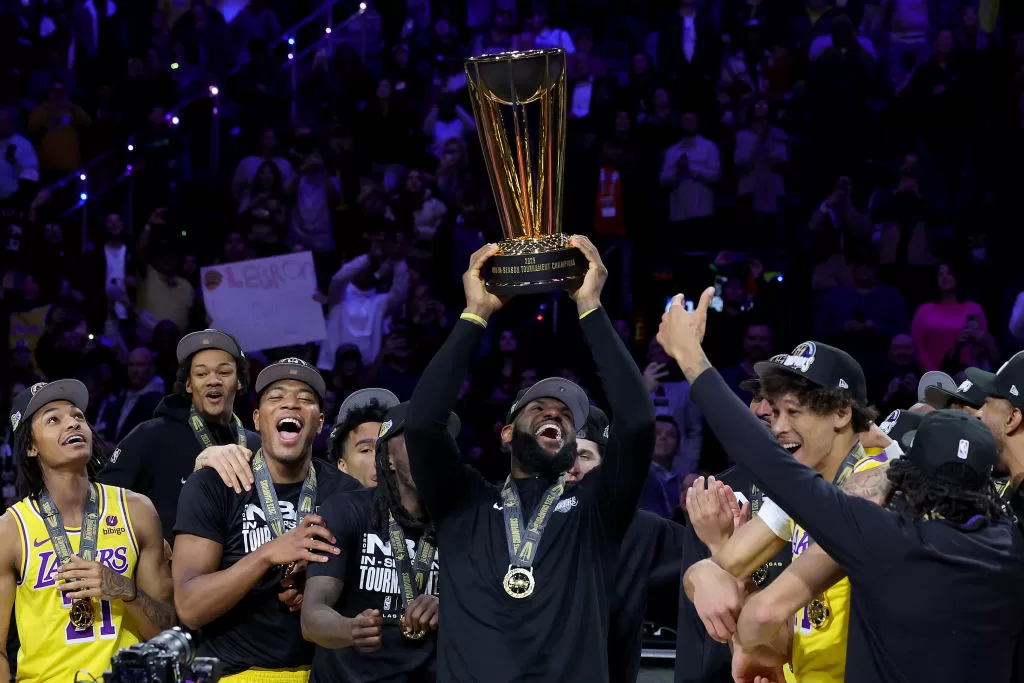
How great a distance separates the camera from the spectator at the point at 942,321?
10094mm

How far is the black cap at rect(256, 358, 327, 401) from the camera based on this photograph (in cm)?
541

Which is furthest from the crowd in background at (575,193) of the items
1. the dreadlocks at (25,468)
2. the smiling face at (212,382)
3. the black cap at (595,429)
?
the dreadlocks at (25,468)

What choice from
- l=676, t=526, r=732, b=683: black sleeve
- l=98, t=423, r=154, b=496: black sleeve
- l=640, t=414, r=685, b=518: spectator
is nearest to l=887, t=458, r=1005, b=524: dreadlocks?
l=676, t=526, r=732, b=683: black sleeve

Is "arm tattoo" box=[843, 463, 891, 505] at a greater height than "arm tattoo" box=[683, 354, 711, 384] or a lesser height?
lesser

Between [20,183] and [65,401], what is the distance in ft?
26.8


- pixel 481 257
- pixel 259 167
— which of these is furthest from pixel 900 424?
pixel 259 167

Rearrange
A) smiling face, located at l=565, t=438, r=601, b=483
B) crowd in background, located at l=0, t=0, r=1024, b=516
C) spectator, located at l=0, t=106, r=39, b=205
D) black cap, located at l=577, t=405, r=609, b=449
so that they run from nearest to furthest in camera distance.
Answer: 1. smiling face, located at l=565, t=438, r=601, b=483
2. black cap, located at l=577, t=405, r=609, b=449
3. crowd in background, located at l=0, t=0, r=1024, b=516
4. spectator, located at l=0, t=106, r=39, b=205

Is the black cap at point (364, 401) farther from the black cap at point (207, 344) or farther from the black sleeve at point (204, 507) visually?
the black sleeve at point (204, 507)

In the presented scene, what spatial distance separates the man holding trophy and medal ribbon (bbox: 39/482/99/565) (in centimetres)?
156

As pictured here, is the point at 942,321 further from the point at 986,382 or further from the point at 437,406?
the point at 437,406

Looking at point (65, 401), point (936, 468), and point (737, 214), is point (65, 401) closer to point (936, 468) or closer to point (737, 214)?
point (936, 468)

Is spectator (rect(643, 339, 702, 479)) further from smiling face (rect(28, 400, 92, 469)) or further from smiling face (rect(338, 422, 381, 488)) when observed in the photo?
smiling face (rect(28, 400, 92, 469))

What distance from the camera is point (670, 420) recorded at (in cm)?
968

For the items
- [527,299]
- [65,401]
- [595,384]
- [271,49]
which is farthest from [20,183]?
[65,401]
